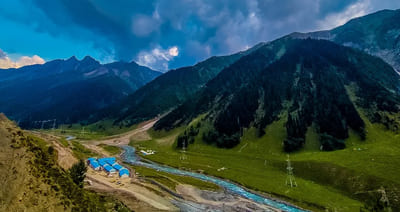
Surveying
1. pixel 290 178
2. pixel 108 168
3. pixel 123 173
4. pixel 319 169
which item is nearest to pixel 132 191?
pixel 123 173

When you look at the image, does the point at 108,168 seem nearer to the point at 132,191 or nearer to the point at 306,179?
the point at 132,191

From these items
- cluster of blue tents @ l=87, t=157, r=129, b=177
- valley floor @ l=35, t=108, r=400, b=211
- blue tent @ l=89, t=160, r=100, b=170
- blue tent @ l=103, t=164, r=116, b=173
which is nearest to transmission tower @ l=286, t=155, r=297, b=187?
valley floor @ l=35, t=108, r=400, b=211

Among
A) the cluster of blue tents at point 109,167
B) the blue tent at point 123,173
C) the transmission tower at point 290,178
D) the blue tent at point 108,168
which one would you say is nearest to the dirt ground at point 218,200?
the blue tent at point 123,173

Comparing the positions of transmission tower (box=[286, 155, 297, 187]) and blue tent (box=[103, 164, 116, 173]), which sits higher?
blue tent (box=[103, 164, 116, 173])

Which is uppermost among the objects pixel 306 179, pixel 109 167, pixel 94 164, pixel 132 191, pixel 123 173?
pixel 94 164

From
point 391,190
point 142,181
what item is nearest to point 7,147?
point 142,181

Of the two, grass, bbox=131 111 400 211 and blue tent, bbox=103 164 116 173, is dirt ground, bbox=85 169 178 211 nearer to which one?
blue tent, bbox=103 164 116 173

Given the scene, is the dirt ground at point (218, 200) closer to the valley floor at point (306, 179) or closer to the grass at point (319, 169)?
the valley floor at point (306, 179)

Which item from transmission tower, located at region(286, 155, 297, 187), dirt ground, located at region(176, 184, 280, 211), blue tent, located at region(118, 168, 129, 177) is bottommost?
dirt ground, located at region(176, 184, 280, 211)

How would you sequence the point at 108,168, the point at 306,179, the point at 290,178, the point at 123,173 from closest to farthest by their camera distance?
the point at 123,173, the point at 108,168, the point at 306,179, the point at 290,178
